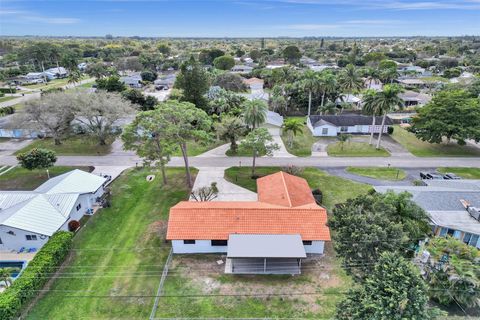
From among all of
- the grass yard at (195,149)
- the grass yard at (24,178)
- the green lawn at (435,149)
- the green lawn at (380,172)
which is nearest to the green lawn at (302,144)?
the green lawn at (380,172)

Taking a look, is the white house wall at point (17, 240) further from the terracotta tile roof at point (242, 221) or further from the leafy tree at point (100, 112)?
the leafy tree at point (100, 112)

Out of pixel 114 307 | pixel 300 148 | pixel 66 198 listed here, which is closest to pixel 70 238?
pixel 66 198

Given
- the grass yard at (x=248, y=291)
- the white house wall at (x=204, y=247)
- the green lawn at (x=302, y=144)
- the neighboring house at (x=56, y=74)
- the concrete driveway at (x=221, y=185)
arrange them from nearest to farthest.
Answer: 1. the grass yard at (x=248, y=291)
2. the white house wall at (x=204, y=247)
3. the concrete driveway at (x=221, y=185)
4. the green lawn at (x=302, y=144)
5. the neighboring house at (x=56, y=74)

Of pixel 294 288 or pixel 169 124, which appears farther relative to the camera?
pixel 169 124

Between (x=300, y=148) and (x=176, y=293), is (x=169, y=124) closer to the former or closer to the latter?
(x=176, y=293)

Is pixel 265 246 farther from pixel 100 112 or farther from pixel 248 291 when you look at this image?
pixel 100 112

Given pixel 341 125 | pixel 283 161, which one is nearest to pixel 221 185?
pixel 283 161

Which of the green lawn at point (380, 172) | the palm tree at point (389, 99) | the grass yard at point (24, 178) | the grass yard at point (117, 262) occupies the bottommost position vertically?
the grass yard at point (117, 262)
